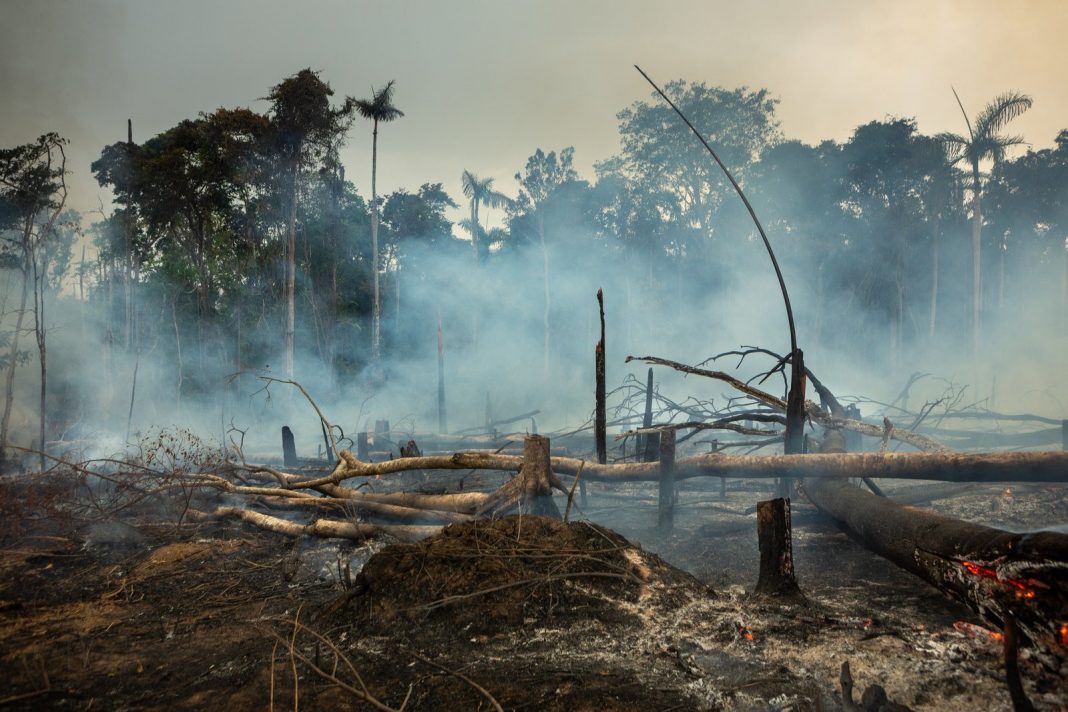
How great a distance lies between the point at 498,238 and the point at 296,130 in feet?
56.5

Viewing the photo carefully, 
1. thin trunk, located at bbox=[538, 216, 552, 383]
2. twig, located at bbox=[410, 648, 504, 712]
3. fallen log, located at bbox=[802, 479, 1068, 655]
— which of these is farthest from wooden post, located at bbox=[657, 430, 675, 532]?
thin trunk, located at bbox=[538, 216, 552, 383]

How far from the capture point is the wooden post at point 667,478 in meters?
7.61

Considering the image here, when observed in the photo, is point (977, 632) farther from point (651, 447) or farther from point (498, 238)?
point (498, 238)

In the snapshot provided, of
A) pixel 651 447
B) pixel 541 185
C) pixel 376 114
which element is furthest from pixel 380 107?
pixel 651 447

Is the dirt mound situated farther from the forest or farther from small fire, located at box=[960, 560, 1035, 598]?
small fire, located at box=[960, 560, 1035, 598]

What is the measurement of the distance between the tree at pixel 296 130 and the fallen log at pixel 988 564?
70.6 feet

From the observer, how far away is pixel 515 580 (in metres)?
4.77

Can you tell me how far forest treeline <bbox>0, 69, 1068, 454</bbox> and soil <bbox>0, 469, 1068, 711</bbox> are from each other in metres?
18.1

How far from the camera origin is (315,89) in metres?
23.0

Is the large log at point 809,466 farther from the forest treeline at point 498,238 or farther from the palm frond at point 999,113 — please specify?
the palm frond at point 999,113

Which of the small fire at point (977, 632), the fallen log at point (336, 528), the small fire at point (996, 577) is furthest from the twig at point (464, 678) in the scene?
the small fire at point (977, 632)

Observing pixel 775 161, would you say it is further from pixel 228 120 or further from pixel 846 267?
pixel 228 120

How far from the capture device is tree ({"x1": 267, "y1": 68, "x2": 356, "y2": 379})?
22.8 meters

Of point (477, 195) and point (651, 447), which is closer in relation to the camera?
point (651, 447)
